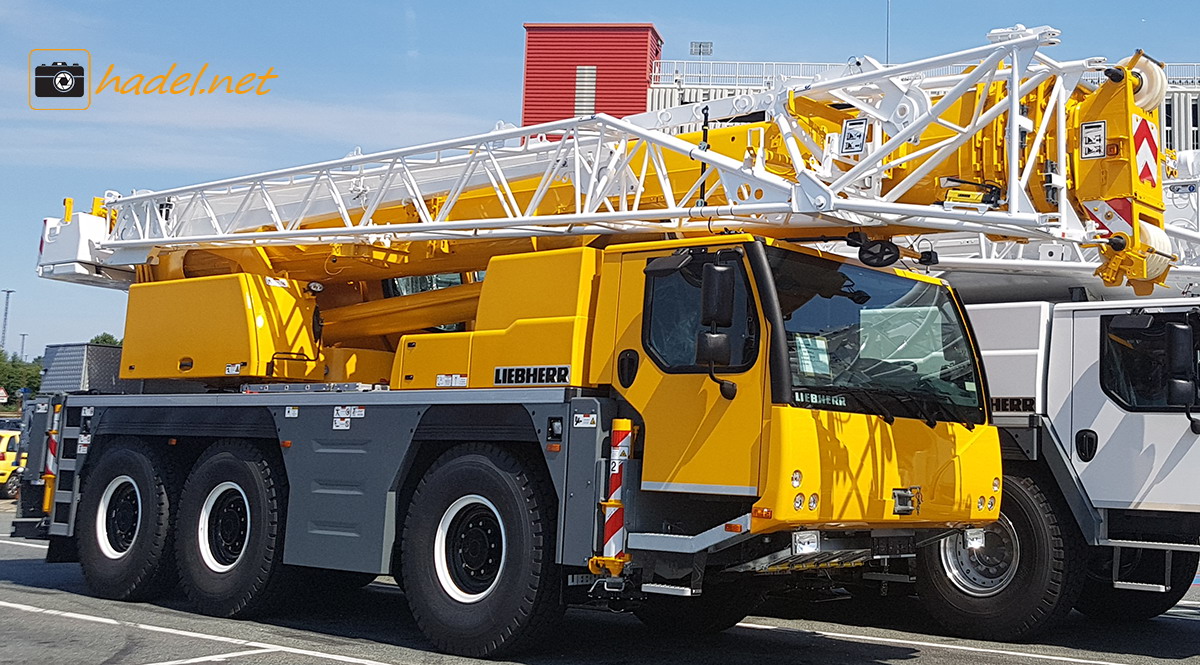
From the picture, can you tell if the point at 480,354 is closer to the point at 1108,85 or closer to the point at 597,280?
the point at 597,280

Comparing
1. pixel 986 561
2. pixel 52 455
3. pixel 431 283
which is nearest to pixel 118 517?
pixel 52 455

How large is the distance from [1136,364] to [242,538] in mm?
6898

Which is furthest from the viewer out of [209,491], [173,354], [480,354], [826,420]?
[173,354]

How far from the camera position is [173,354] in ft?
37.2

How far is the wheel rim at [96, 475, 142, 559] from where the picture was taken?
11359 millimetres

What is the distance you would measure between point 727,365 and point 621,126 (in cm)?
238

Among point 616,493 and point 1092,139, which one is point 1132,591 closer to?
point 1092,139

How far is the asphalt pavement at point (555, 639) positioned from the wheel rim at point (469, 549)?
0.46m

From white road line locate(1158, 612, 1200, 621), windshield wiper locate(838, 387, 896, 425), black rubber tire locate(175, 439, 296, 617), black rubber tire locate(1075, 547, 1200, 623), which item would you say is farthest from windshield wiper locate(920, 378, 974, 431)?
black rubber tire locate(175, 439, 296, 617)

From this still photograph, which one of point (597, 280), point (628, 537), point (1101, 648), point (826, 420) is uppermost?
point (597, 280)

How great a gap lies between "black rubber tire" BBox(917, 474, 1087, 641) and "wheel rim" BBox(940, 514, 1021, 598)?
0.03 meters

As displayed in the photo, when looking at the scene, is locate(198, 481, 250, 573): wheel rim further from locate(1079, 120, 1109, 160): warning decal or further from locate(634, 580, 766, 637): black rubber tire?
locate(1079, 120, 1109, 160): warning decal

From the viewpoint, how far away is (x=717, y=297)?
23.7 feet

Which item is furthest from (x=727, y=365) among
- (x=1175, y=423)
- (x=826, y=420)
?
(x=1175, y=423)
